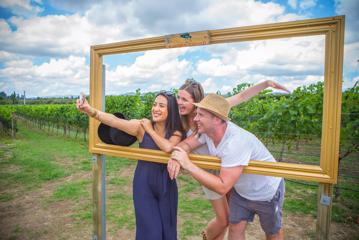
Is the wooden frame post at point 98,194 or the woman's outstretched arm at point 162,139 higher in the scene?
the woman's outstretched arm at point 162,139

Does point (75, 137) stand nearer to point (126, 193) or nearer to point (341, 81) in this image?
Result: point (126, 193)

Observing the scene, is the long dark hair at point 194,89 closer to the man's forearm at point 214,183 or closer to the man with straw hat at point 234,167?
the man with straw hat at point 234,167

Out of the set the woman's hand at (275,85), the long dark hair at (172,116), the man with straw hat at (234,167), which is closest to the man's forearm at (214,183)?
the man with straw hat at (234,167)

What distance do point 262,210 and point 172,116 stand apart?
1.06 m

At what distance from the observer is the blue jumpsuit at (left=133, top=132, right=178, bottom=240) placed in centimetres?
223

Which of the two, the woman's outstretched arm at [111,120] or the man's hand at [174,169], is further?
the woman's outstretched arm at [111,120]

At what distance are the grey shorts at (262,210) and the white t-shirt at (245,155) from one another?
0.17 ft

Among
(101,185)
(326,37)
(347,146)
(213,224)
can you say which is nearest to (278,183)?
(213,224)

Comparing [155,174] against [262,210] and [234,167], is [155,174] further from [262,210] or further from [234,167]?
[262,210]

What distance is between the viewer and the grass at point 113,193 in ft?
13.2

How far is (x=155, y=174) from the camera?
2.29 meters

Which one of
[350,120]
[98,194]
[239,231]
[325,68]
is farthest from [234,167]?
[350,120]

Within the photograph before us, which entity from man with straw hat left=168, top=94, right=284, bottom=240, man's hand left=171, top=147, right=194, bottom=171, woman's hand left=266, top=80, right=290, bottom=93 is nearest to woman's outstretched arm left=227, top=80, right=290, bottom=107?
woman's hand left=266, top=80, right=290, bottom=93

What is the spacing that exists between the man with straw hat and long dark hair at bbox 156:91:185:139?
176 millimetres
